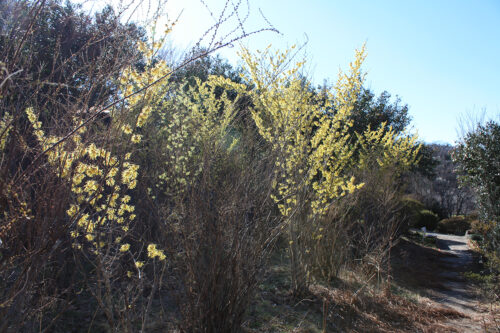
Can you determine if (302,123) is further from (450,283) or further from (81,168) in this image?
(450,283)

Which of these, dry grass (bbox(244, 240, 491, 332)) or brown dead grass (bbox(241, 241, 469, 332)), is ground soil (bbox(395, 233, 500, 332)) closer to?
dry grass (bbox(244, 240, 491, 332))

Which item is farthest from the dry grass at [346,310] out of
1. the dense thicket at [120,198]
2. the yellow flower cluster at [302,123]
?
the yellow flower cluster at [302,123]

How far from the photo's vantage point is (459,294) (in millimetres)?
7117

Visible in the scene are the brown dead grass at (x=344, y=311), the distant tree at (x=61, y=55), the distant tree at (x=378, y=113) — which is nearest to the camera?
the distant tree at (x=61, y=55)

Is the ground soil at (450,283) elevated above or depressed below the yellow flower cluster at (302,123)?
below

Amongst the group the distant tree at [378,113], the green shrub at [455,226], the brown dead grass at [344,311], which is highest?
the distant tree at [378,113]

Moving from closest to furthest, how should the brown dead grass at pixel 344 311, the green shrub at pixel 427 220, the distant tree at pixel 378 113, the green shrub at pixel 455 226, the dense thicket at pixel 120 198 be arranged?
1. the dense thicket at pixel 120 198
2. the brown dead grass at pixel 344 311
3. the distant tree at pixel 378 113
4. the green shrub at pixel 427 220
5. the green shrub at pixel 455 226

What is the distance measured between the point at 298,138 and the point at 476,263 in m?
8.24

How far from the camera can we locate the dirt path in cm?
522

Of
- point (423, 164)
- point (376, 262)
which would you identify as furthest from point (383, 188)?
point (423, 164)

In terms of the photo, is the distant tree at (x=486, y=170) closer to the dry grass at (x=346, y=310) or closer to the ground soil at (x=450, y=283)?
the ground soil at (x=450, y=283)

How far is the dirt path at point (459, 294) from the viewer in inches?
206

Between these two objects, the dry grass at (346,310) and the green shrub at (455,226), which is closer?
the dry grass at (346,310)

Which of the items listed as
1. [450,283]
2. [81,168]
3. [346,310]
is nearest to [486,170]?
[450,283]
